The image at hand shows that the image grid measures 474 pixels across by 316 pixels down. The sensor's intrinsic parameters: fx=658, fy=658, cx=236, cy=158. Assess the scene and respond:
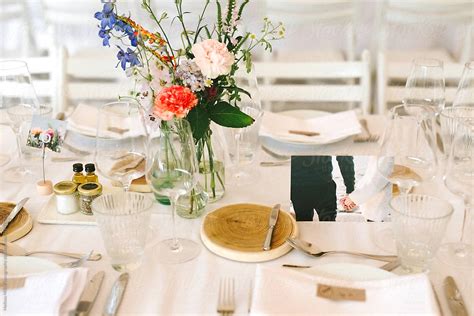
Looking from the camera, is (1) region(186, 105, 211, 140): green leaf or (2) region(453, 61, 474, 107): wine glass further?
(2) region(453, 61, 474, 107): wine glass

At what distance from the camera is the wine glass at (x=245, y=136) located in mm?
1500

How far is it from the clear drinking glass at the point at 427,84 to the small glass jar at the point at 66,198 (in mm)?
858

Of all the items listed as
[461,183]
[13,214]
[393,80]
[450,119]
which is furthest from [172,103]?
[393,80]

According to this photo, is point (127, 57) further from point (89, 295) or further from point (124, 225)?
point (89, 295)

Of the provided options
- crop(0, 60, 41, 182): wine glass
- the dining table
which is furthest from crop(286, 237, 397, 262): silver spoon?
crop(0, 60, 41, 182): wine glass

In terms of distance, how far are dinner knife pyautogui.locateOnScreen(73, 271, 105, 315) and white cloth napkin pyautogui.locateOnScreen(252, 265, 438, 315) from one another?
275 mm

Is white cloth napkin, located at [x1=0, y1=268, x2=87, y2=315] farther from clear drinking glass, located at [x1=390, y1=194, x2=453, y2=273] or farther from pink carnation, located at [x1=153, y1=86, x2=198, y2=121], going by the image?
clear drinking glass, located at [x1=390, y1=194, x2=453, y2=273]

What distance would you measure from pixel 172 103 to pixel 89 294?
371 mm

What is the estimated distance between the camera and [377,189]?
1439mm

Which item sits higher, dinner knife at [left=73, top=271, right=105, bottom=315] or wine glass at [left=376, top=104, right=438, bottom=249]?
wine glass at [left=376, top=104, right=438, bottom=249]

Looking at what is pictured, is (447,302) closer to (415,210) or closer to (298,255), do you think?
(415,210)

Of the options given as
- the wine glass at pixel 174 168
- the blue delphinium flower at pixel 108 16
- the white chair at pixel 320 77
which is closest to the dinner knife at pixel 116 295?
the wine glass at pixel 174 168

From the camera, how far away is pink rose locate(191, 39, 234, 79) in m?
1.23

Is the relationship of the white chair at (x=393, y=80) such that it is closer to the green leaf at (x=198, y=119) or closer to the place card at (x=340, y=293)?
the green leaf at (x=198, y=119)
